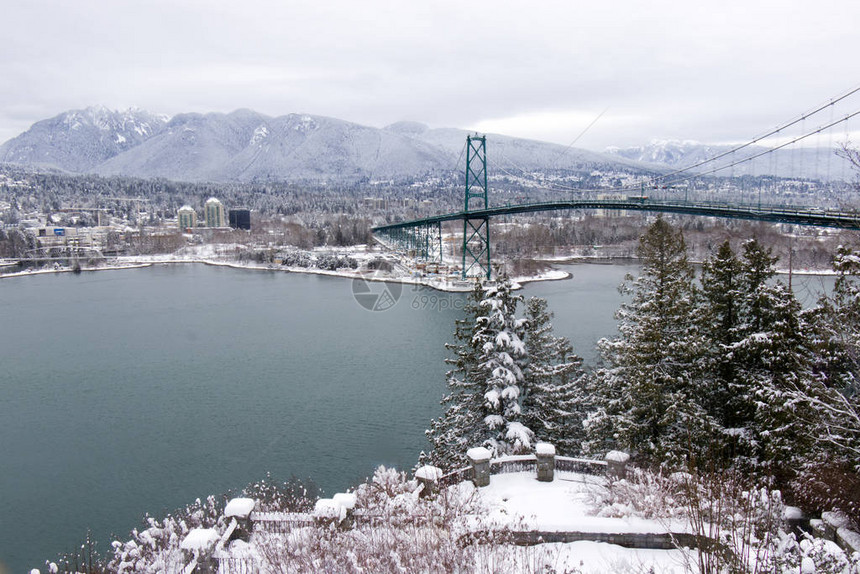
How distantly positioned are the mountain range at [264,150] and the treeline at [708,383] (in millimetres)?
84960

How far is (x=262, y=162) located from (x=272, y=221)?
91.0 m

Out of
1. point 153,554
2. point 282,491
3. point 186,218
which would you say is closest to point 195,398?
point 282,491

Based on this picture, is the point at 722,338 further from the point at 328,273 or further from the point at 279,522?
the point at 328,273

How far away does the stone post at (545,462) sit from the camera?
12.9ft

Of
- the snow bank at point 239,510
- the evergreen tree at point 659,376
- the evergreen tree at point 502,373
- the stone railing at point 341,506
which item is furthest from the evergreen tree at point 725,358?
the snow bank at point 239,510

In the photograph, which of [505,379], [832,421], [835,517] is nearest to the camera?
[835,517]

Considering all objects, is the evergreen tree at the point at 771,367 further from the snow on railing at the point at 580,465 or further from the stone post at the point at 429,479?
the stone post at the point at 429,479

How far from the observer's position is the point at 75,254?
33.5 metres

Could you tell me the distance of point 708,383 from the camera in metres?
4.61

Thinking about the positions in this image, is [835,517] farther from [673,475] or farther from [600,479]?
[600,479]

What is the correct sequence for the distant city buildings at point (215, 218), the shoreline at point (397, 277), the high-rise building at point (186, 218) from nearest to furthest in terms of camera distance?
the shoreline at point (397, 277)
the distant city buildings at point (215, 218)
the high-rise building at point (186, 218)

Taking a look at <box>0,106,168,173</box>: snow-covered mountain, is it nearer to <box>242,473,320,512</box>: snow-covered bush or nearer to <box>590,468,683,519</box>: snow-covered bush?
<box>242,473,320,512</box>: snow-covered bush

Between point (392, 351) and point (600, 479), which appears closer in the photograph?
point (600, 479)

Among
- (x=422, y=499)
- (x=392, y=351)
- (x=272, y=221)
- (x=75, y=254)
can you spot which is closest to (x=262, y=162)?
(x=272, y=221)
